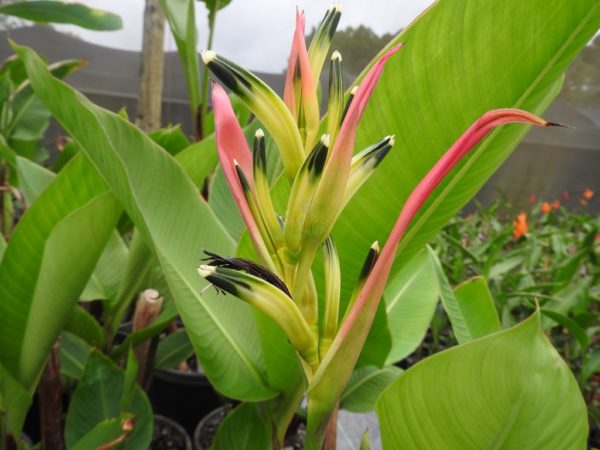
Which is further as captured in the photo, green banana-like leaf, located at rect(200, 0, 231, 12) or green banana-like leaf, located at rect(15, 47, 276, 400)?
green banana-like leaf, located at rect(200, 0, 231, 12)

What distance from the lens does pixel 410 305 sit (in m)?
0.71

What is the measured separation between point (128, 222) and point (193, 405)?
1.34ft

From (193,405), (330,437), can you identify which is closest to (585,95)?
(193,405)

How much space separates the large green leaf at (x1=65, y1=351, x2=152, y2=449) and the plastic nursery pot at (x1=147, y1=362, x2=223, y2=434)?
0.32 m

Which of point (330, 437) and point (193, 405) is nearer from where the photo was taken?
point (330, 437)

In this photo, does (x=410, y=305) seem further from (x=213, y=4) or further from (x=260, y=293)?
(x=213, y=4)

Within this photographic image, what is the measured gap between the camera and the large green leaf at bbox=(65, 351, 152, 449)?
1.88ft

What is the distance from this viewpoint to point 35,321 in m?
0.47

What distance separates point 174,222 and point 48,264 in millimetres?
119

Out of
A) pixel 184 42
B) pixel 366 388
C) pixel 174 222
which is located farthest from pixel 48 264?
pixel 184 42

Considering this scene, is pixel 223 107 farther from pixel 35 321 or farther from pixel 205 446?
pixel 205 446

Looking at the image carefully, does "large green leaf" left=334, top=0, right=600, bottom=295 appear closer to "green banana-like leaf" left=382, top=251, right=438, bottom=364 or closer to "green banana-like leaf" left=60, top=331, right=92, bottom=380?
"green banana-like leaf" left=382, top=251, right=438, bottom=364

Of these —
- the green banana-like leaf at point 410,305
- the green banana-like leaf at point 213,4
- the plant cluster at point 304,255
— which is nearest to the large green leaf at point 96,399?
the plant cluster at point 304,255

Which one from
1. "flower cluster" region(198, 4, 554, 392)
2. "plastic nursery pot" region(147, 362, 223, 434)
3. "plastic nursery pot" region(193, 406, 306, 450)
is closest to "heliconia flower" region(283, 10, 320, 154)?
"flower cluster" region(198, 4, 554, 392)
